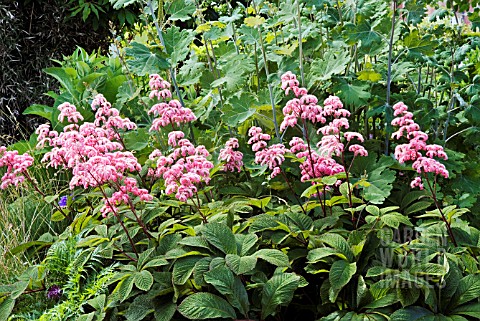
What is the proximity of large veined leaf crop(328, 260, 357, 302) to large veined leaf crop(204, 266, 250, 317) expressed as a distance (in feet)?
0.92

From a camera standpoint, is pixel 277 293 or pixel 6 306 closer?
pixel 277 293

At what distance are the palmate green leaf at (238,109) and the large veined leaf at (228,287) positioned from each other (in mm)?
1071

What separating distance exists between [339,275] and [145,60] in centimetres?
149

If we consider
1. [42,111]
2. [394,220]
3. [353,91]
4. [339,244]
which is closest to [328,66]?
[353,91]

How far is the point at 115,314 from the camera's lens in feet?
6.90

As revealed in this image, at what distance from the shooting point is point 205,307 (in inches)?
74.6

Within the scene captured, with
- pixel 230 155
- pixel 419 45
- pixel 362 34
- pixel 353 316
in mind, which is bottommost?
pixel 353 316

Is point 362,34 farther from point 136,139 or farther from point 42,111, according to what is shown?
point 42,111

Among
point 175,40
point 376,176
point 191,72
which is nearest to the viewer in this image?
point 376,176

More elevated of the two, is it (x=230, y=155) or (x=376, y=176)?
(x=230, y=155)

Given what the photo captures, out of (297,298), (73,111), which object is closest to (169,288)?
(297,298)

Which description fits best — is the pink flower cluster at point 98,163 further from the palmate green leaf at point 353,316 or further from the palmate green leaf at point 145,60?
the palmate green leaf at point 353,316

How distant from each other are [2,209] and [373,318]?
2180mm

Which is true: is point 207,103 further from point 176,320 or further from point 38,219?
point 176,320
